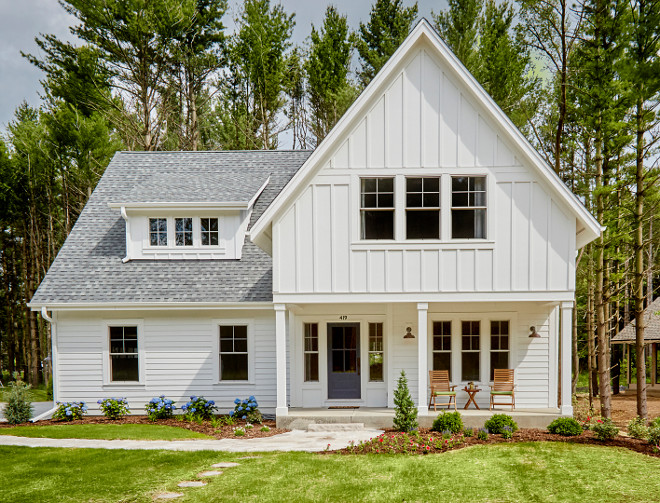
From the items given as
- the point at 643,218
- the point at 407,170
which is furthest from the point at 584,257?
the point at 407,170

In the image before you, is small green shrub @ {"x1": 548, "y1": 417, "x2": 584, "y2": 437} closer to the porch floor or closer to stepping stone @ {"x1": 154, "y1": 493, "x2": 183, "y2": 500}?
the porch floor

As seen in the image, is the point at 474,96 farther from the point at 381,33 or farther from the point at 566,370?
the point at 381,33

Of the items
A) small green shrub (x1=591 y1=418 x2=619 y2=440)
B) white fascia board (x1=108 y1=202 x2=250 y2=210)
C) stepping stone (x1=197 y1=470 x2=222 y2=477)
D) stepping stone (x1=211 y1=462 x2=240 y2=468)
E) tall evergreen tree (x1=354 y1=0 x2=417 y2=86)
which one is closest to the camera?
stepping stone (x1=197 y1=470 x2=222 y2=477)

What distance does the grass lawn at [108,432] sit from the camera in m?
11.8

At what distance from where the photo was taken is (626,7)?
12.4 m

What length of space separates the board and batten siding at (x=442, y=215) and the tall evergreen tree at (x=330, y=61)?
14562 millimetres

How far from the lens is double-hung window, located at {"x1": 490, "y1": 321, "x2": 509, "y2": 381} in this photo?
13859mm

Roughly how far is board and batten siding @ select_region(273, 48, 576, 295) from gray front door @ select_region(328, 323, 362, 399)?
2.27 meters

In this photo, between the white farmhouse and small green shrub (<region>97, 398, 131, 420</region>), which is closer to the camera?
the white farmhouse

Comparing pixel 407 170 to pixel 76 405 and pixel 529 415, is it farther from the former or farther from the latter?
pixel 76 405

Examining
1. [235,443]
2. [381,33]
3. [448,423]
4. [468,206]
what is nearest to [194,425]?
[235,443]

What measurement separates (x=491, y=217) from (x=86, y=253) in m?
11.5

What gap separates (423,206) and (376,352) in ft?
13.8

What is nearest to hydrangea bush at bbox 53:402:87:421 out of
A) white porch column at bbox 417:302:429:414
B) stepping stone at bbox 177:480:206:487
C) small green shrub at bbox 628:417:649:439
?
stepping stone at bbox 177:480:206:487
